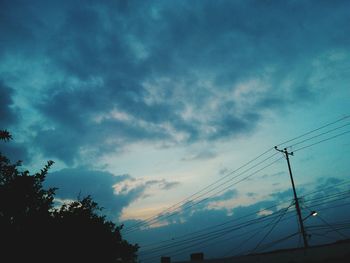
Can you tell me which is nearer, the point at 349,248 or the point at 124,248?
the point at 349,248

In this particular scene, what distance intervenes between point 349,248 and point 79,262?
1536 centimetres

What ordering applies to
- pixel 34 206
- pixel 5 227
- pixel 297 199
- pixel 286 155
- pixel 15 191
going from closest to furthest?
pixel 5 227
pixel 15 191
pixel 34 206
pixel 297 199
pixel 286 155

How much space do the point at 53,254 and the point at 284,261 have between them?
55.8ft

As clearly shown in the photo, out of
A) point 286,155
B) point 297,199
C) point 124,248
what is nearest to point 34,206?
point 124,248

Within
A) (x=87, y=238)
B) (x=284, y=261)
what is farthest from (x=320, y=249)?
(x=87, y=238)

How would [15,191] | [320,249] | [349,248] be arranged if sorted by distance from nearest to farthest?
[15,191] → [349,248] → [320,249]

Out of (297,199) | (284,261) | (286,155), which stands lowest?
(284,261)

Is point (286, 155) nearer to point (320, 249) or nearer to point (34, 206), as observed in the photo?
point (320, 249)

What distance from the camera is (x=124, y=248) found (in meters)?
29.6

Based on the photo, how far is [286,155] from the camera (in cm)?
3188

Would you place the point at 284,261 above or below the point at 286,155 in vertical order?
below

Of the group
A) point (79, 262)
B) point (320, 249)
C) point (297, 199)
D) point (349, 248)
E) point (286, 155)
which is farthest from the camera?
point (286, 155)

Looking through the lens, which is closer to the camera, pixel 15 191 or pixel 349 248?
pixel 15 191

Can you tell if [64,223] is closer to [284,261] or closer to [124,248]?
[284,261]
